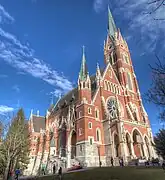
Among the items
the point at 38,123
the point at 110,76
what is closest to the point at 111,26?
the point at 110,76

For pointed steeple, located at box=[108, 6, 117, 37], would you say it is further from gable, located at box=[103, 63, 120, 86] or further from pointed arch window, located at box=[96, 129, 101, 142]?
pointed arch window, located at box=[96, 129, 101, 142]

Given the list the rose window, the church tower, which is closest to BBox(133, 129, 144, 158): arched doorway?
the rose window

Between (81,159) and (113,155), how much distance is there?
6.32m

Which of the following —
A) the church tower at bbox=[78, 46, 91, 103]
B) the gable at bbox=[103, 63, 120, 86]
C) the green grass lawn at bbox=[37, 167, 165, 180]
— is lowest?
the green grass lawn at bbox=[37, 167, 165, 180]

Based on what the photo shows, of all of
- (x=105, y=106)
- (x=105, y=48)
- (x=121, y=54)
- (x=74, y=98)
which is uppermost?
(x=105, y=48)

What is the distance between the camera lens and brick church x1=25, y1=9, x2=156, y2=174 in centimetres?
3256

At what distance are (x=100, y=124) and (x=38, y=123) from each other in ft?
87.8

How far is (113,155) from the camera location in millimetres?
32156

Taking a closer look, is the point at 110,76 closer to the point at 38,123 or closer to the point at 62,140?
the point at 62,140

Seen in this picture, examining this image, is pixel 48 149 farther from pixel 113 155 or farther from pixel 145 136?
pixel 145 136

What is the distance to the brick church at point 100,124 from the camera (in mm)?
32562

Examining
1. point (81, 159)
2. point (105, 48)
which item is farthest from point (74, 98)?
point (105, 48)

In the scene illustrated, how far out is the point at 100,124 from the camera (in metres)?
36.6

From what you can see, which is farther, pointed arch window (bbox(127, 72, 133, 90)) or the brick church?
pointed arch window (bbox(127, 72, 133, 90))
